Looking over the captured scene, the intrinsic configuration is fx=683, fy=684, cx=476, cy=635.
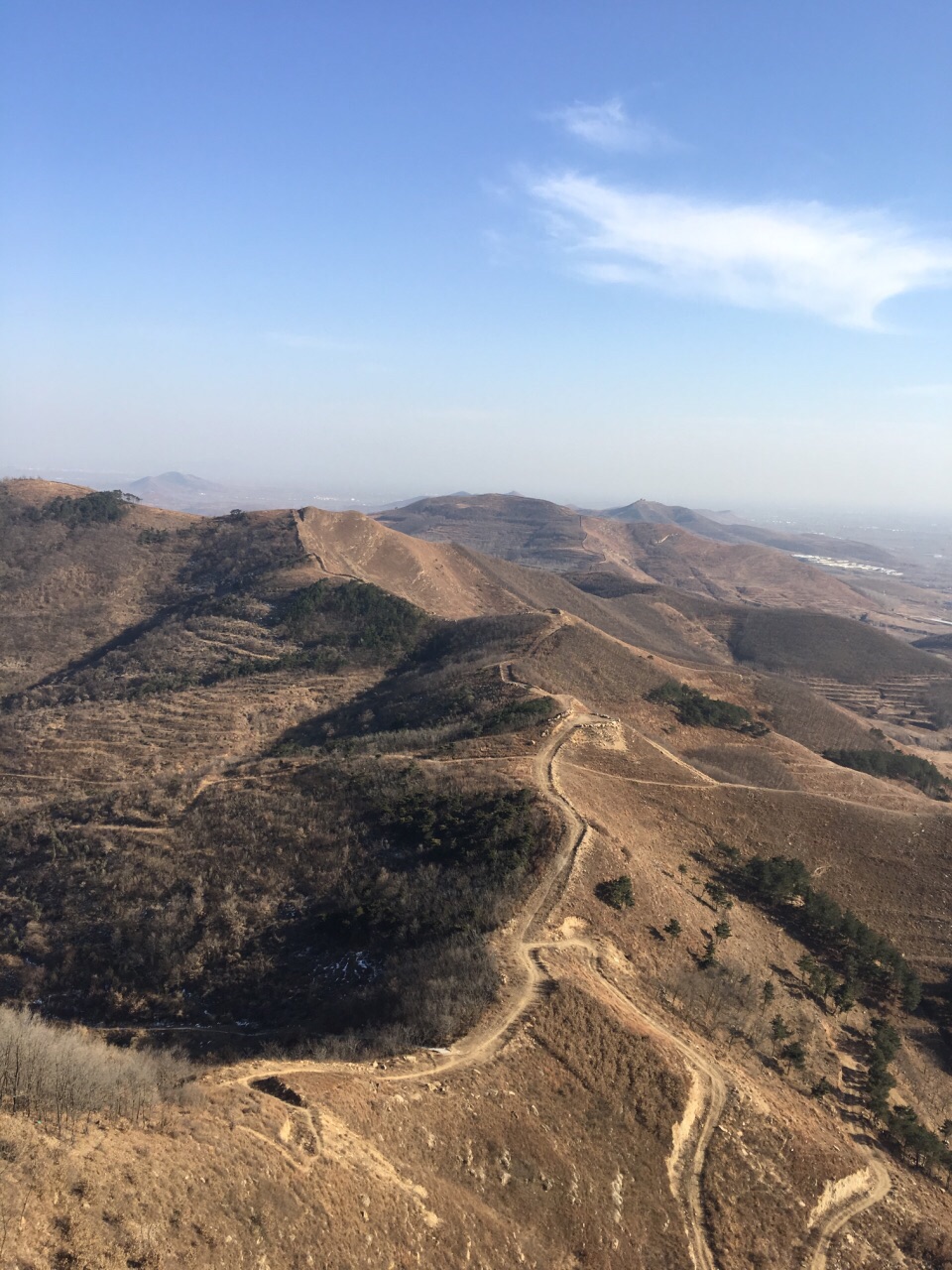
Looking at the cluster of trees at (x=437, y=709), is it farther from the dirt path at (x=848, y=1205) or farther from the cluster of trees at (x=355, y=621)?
the dirt path at (x=848, y=1205)

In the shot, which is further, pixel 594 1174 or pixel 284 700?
pixel 284 700

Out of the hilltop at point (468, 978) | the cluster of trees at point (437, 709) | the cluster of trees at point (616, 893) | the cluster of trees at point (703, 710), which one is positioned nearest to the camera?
the hilltop at point (468, 978)

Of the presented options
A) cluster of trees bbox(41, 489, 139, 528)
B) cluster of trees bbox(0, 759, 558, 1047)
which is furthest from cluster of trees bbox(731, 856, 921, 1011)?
cluster of trees bbox(41, 489, 139, 528)

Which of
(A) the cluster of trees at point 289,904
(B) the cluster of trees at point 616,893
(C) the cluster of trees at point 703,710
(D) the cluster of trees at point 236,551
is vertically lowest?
(A) the cluster of trees at point 289,904

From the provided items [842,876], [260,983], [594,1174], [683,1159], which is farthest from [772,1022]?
[260,983]

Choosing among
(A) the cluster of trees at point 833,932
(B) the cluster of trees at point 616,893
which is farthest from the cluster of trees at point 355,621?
(B) the cluster of trees at point 616,893

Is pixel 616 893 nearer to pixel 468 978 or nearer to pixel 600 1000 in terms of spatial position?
pixel 600 1000

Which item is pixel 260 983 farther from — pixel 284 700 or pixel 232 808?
pixel 284 700
